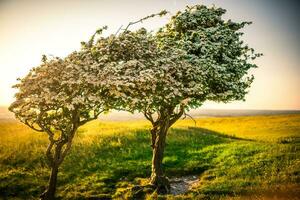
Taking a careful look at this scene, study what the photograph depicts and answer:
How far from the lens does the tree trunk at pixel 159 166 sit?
1208 inches

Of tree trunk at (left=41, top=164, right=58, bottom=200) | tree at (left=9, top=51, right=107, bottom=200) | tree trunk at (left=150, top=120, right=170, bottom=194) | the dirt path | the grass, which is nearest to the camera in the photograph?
tree at (left=9, top=51, right=107, bottom=200)

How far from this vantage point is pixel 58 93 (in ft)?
75.4

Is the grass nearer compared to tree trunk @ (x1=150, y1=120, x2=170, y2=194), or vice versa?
the grass

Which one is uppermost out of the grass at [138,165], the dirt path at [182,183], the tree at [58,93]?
the tree at [58,93]

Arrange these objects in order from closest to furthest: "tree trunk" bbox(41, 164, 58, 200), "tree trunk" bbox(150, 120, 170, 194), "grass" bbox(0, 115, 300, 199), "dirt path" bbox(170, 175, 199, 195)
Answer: "tree trunk" bbox(41, 164, 58, 200), "grass" bbox(0, 115, 300, 199), "tree trunk" bbox(150, 120, 170, 194), "dirt path" bbox(170, 175, 199, 195)

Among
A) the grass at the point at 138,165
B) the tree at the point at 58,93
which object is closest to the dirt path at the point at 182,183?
the grass at the point at 138,165

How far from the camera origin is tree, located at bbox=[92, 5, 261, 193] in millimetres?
23812

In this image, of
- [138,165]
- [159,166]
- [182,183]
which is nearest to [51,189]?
[159,166]

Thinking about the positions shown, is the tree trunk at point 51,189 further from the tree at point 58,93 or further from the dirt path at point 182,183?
the dirt path at point 182,183

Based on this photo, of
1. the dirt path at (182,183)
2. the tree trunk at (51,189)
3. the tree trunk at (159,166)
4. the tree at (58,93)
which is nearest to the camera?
the tree at (58,93)

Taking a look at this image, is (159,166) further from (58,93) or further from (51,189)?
(58,93)

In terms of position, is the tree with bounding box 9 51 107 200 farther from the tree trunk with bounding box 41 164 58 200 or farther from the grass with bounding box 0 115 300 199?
the grass with bounding box 0 115 300 199

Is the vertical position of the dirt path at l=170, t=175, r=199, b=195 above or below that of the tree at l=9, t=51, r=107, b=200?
below

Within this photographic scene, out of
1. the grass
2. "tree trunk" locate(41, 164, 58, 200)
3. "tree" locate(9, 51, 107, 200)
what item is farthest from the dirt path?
"tree" locate(9, 51, 107, 200)
